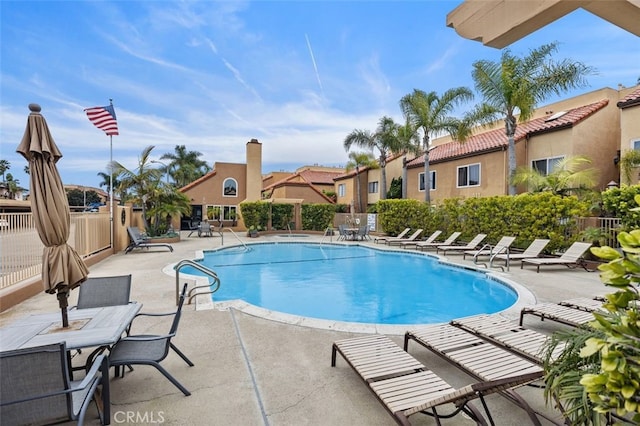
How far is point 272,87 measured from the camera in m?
22.2

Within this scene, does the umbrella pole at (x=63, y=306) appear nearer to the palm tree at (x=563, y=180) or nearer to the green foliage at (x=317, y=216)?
the palm tree at (x=563, y=180)

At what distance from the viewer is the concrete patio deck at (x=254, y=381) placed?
10.5 ft

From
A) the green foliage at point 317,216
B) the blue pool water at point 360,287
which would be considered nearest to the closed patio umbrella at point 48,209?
the blue pool water at point 360,287

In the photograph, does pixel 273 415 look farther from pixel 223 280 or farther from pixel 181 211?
pixel 181 211

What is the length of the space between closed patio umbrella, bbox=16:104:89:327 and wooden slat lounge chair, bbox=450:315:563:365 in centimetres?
507

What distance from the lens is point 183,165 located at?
154 feet

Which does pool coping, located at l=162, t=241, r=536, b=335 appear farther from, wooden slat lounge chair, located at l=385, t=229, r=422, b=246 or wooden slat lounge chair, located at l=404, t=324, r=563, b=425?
wooden slat lounge chair, located at l=385, t=229, r=422, b=246

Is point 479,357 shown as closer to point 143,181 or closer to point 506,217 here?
point 506,217

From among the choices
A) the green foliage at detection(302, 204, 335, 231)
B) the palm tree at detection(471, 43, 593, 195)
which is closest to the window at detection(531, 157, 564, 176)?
the palm tree at detection(471, 43, 593, 195)

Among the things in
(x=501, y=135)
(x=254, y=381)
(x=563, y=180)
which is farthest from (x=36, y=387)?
(x=501, y=135)

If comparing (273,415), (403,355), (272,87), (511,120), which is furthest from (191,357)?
(272,87)

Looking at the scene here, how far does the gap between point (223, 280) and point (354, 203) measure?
22050 millimetres

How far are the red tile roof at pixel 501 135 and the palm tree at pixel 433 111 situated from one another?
1732mm
